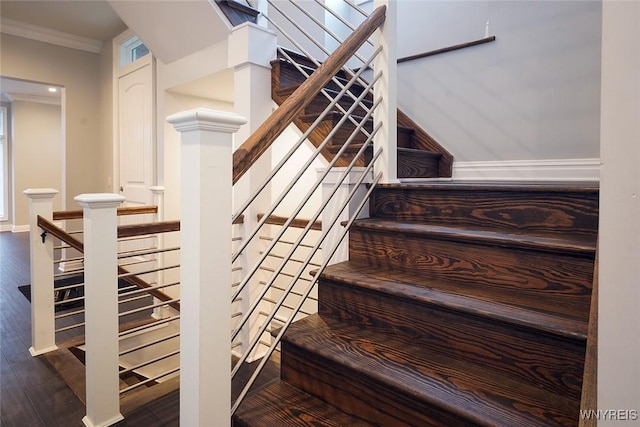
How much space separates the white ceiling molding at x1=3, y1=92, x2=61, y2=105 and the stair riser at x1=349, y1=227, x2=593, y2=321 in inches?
291

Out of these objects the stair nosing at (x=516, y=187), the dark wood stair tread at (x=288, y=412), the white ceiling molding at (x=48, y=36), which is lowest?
the dark wood stair tread at (x=288, y=412)

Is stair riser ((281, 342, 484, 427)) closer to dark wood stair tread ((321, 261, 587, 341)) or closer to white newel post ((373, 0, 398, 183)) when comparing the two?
dark wood stair tread ((321, 261, 587, 341))

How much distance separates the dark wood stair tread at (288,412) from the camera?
3.41 ft

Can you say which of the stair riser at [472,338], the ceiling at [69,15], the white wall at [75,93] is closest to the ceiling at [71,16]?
the ceiling at [69,15]

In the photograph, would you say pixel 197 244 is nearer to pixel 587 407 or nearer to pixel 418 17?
pixel 587 407

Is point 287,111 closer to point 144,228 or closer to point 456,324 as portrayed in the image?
point 456,324

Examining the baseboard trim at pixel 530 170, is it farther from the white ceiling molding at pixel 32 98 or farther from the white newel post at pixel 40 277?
the white ceiling molding at pixel 32 98

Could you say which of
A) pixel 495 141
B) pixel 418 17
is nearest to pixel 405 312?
pixel 495 141

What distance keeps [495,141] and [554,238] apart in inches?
54.2

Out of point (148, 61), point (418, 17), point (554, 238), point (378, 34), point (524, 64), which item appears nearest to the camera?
point (554, 238)

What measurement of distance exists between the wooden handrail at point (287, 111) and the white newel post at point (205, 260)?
0.26 feet

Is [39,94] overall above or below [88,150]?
above

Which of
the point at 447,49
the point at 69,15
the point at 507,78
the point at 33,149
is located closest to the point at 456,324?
the point at 507,78

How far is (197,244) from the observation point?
36.1 inches
